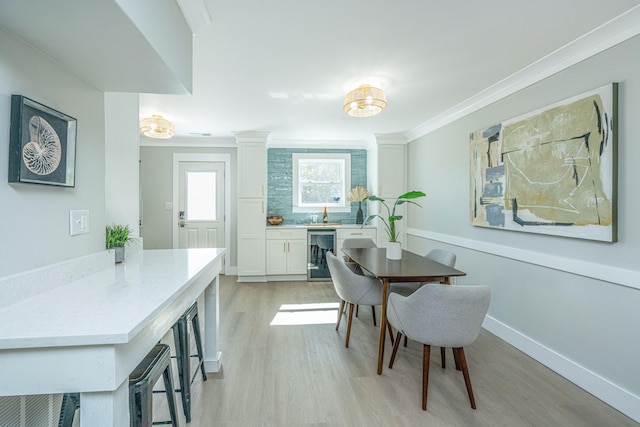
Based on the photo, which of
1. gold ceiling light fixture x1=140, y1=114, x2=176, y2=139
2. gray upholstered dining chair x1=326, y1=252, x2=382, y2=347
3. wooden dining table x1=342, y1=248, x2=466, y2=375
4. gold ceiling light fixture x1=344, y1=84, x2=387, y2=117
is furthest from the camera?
gold ceiling light fixture x1=140, y1=114, x2=176, y2=139

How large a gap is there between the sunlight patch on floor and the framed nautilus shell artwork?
2.38 metres

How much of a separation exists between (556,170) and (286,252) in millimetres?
3727

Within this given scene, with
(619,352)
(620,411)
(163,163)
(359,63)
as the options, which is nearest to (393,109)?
(359,63)

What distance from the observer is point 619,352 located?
6.22ft

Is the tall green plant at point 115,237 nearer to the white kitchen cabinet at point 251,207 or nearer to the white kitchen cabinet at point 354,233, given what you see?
the white kitchen cabinet at point 251,207

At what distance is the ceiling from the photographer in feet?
5.83

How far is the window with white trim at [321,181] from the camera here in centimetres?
557

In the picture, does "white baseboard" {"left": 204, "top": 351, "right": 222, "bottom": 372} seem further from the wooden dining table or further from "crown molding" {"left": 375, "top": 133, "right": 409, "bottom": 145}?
"crown molding" {"left": 375, "top": 133, "right": 409, "bottom": 145}

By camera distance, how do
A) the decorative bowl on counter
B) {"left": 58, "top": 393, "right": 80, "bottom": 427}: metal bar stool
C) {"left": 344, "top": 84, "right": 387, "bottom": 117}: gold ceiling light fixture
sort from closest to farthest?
{"left": 58, "top": 393, "right": 80, "bottom": 427}: metal bar stool, {"left": 344, "top": 84, "right": 387, "bottom": 117}: gold ceiling light fixture, the decorative bowl on counter

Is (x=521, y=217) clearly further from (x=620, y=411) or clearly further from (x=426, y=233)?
(x=426, y=233)

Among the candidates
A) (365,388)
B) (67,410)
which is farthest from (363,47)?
(67,410)

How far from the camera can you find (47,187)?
1341mm

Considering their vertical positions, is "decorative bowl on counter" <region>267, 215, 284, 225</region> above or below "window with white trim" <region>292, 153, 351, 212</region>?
below

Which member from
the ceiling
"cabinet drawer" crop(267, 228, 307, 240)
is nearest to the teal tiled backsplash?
"cabinet drawer" crop(267, 228, 307, 240)
